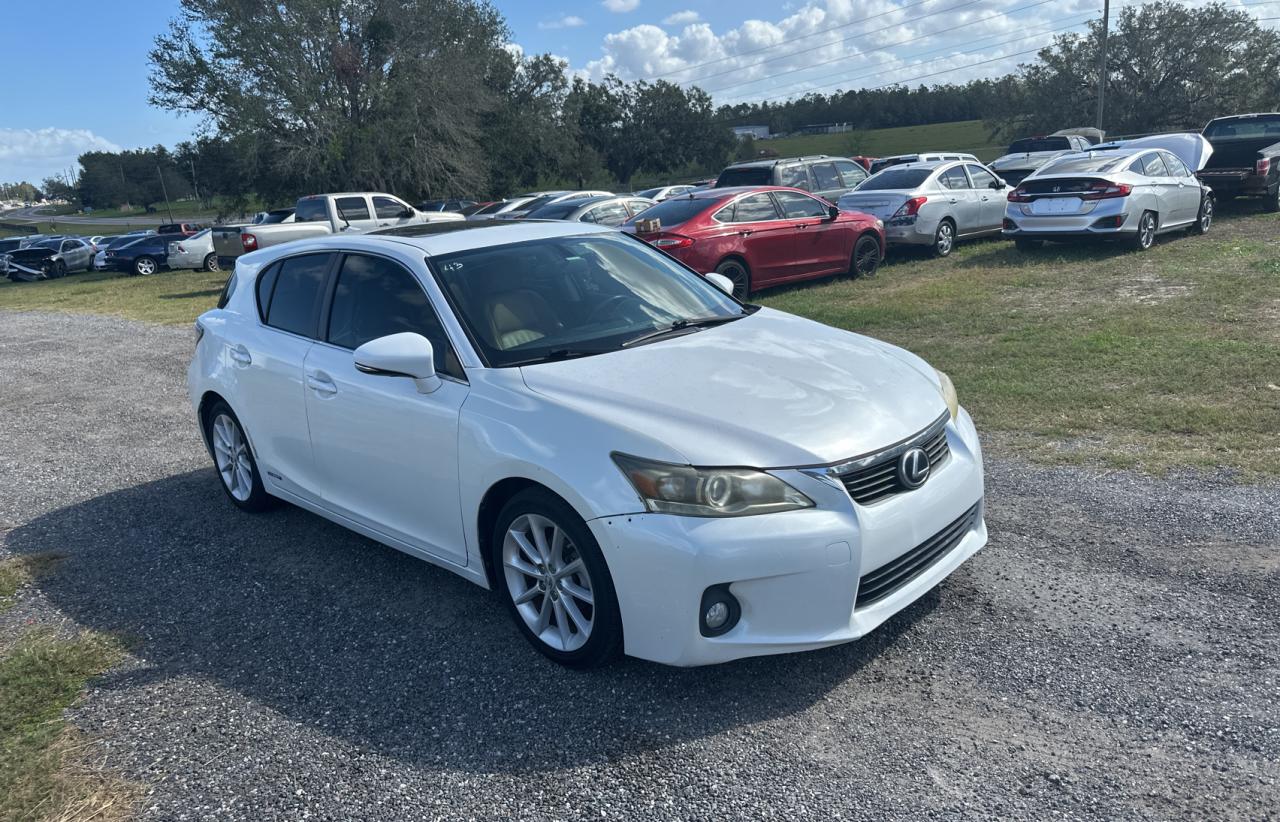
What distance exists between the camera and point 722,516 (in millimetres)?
3266

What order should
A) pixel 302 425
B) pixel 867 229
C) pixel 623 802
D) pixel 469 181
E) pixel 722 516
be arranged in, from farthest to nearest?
pixel 469 181, pixel 867 229, pixel 302 425, pixel 722 516, pixel 623 802

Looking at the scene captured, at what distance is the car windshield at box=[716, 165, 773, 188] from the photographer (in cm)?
1677

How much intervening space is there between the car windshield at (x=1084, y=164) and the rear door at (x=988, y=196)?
4.69ft

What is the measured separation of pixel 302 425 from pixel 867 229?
1075cm

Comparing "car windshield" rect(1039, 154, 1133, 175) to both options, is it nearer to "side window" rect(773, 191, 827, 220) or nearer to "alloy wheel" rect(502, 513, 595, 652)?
"side window" rect(773, 191, 827, 220)

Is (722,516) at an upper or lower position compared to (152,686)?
upper

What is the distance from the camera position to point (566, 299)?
4.48 m

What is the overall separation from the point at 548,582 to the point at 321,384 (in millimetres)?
1713

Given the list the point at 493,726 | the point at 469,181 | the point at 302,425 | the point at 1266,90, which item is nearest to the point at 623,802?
the point at 493,726

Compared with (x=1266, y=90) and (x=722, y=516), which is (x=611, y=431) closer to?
(x=722, y=516)

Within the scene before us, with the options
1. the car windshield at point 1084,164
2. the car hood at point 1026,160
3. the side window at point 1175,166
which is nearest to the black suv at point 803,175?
the car windshield at point 1084,164

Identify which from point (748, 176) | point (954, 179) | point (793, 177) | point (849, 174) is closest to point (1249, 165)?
point (954, 179)

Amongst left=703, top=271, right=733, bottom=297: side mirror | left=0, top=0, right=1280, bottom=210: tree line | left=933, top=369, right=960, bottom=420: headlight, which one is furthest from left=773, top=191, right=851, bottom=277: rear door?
left=0, top=0, right=1280, bottom=210: tree line

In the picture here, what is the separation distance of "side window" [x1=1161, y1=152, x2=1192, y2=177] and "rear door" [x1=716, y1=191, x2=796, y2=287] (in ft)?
20.9
